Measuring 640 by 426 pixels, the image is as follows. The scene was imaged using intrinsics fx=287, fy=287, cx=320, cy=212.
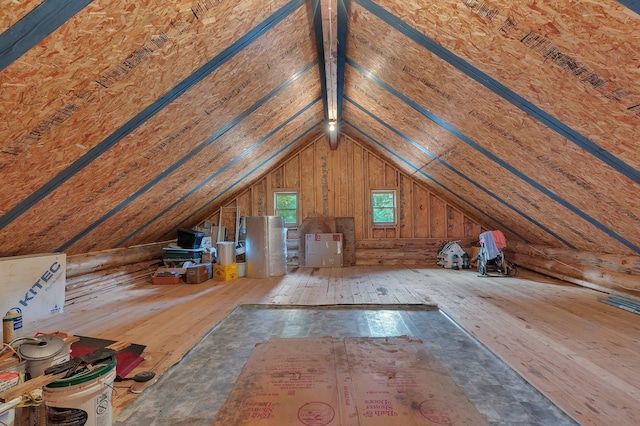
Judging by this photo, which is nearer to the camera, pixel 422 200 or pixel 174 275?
pixel 174 275

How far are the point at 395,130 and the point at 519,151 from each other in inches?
87.1

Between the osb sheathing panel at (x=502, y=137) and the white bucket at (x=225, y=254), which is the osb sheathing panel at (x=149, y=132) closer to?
the osb sheathing panel at (x=502, y=137)

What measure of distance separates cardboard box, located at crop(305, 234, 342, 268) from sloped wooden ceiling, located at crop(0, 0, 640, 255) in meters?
2.73

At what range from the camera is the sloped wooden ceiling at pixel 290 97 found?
1842 millimetres

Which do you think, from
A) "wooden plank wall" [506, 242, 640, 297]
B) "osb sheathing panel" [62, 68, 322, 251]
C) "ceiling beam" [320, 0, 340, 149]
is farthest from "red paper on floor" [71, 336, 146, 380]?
"wooden plank wall" [506, 242, 640, 297]

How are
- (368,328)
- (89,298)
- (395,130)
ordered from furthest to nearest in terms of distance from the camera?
(395,130) → (89,298) → (368,328)

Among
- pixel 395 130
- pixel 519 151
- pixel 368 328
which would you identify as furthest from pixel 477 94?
pixel 368 328

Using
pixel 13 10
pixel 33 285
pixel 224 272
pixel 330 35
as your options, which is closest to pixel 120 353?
pixel 33 285

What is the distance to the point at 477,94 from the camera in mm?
2908

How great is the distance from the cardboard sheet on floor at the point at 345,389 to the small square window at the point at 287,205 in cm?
515

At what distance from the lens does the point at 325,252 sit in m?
6.60

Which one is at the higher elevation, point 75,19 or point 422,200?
point 75,19

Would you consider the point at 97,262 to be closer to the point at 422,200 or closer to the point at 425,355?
the point at 425,355

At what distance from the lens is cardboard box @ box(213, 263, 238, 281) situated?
17.2 ft
